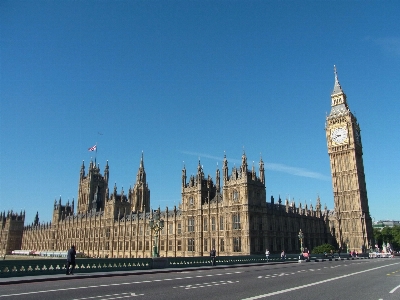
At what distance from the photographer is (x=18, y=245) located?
148500 millimetres

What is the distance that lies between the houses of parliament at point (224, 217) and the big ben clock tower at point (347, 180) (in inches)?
9.5

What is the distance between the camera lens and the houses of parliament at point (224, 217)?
6038 centimetres

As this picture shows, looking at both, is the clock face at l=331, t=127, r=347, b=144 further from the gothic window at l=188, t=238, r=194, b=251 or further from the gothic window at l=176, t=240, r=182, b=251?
the gothic window at l=176, t=240, r=182, b=251

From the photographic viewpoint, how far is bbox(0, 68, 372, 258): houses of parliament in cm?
6038

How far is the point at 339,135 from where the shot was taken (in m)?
95.4

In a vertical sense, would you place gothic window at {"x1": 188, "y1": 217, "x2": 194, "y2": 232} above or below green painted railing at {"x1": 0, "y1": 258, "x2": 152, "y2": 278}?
above

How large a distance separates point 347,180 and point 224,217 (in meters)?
45.8

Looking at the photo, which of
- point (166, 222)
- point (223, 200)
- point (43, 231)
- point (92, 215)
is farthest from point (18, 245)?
point (223, 200)

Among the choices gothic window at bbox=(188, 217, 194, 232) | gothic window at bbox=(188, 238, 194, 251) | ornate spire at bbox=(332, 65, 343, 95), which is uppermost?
ornate spire at bbox=(332, 65, 343, 95)

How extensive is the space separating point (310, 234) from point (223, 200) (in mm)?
28072

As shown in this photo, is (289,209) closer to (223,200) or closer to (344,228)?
(223,200)

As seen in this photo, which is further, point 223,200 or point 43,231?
point 43,231

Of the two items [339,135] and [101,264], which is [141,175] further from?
[101,264]

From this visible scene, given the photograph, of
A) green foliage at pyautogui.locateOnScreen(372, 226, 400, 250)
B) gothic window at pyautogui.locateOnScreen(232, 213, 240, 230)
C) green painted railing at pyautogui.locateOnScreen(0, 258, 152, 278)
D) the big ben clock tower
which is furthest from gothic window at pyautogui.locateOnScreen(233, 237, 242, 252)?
green foliage at pyautogui.locateOnScreen(372, 226, 400, 250)
